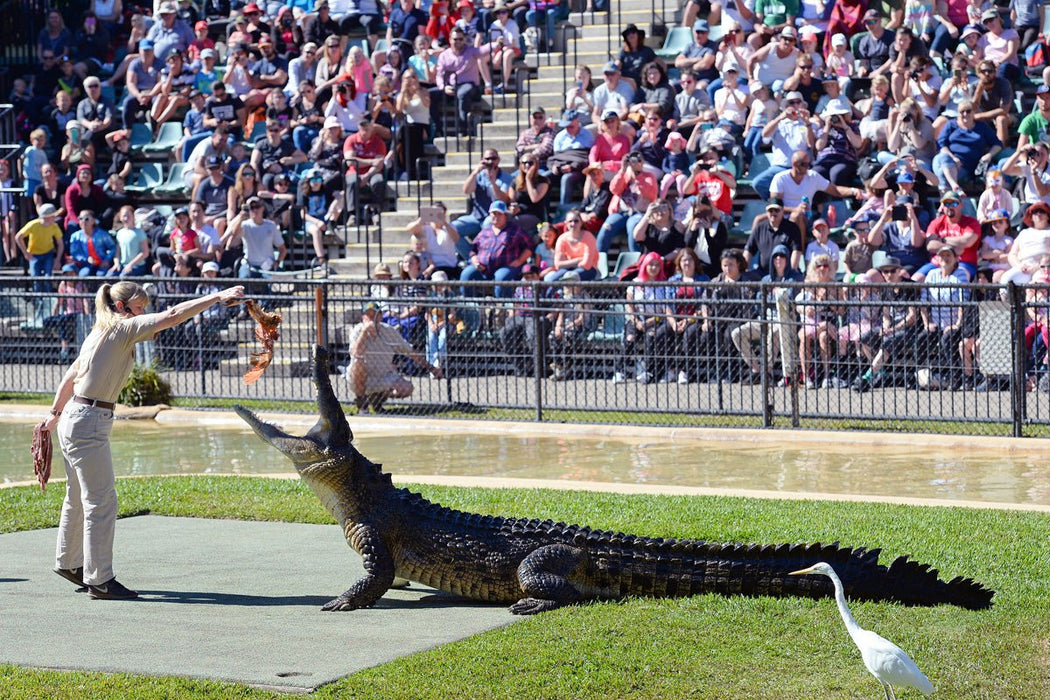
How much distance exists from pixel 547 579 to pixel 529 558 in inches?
6.1

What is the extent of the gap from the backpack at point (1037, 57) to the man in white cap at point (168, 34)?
1359 centimetres

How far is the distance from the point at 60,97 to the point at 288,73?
395 cm

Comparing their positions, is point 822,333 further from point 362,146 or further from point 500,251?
point 362,146

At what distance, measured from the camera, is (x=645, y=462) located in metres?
13.0

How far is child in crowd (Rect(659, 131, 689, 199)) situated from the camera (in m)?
19.0

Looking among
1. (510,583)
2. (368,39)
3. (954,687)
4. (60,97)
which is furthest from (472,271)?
(954,687)

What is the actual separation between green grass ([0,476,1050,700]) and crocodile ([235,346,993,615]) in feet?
0.42

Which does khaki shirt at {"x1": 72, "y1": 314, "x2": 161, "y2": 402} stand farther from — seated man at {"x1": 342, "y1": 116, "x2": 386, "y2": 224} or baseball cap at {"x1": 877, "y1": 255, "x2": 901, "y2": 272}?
seated man at {"x1": 342, "y1": 116, "x2": 386, "y2": 224}

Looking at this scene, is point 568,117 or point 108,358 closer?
point 108,358

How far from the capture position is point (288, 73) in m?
24.7

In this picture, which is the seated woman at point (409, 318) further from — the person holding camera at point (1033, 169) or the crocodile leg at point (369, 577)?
the crocodile leg at point (369, 577)

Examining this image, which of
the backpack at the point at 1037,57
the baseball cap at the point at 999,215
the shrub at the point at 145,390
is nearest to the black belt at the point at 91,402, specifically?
the shrub at the point at 145,390

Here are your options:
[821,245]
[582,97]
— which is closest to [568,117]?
[582,97]

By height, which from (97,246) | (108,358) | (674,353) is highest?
(97,246)
